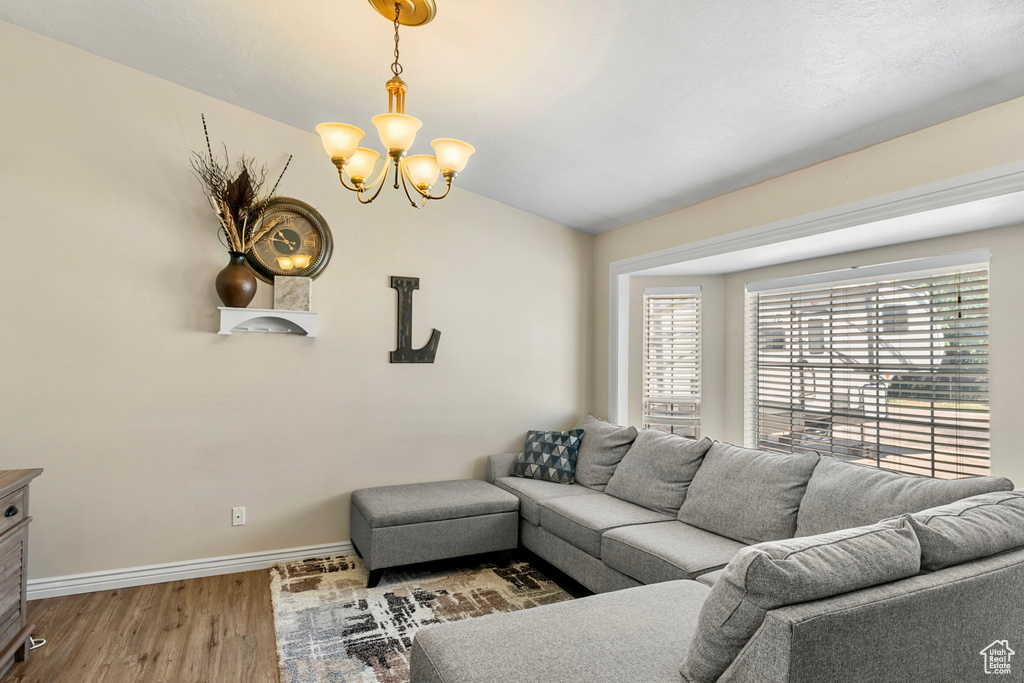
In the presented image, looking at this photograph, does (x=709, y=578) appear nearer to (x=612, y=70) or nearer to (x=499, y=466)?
(x=499, y=466)

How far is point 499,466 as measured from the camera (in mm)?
4113

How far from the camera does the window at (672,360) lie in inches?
172

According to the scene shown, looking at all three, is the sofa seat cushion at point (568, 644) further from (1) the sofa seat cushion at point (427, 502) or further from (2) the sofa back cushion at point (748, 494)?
(1) the sofa seat cushion at point (427, 502)

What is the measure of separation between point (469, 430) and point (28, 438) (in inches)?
99.6

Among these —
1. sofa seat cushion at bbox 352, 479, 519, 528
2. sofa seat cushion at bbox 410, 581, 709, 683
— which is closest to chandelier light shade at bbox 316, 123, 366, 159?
sofa seat cushion at bbox 410, 581, 709, 683

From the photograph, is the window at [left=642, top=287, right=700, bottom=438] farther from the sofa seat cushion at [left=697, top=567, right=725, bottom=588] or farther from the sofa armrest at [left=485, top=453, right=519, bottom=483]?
the sofa seat cushion at [left=697, top=567, right=725, bottom=588]

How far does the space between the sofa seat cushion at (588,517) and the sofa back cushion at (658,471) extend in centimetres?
6

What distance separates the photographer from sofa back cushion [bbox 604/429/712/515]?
10.7 ft

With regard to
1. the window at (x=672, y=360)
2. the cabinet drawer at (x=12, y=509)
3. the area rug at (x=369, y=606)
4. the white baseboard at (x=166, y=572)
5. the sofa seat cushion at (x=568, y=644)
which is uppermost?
the window at (x=672, y=360)

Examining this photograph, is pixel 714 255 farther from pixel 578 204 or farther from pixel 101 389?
pixel 101 389

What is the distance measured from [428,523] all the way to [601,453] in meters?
1.26

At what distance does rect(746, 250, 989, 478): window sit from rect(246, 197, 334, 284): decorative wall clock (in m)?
2.97

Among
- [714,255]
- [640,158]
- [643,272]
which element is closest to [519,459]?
[643,272]

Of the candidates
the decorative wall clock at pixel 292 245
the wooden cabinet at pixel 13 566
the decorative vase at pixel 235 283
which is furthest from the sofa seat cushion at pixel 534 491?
the wooden cabinet at pixel 13 566
